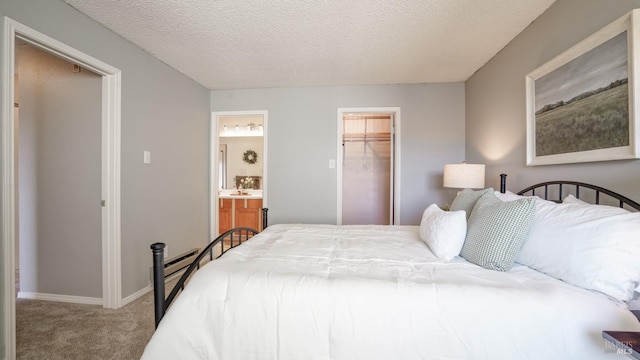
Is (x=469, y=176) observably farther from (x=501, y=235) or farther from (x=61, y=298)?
(x=61, y=298)

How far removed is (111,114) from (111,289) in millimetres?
1551

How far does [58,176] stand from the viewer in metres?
2.17

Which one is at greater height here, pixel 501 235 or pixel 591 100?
pixel 591 100

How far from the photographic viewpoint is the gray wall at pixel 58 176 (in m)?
2.12

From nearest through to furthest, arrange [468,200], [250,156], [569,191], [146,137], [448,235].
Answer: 1. [448,235]
2. [569,191]
3. [468,200]
4. [146,137]
5. [250,156]

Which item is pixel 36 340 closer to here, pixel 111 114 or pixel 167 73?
pixel 111 114

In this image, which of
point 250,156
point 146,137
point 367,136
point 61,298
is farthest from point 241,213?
point 367,136

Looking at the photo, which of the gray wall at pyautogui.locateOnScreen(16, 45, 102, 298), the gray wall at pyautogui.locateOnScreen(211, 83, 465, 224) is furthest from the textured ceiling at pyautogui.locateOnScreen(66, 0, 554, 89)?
the gray wall at pyautogui.locateOnScreen(16, 45, 102, 298)

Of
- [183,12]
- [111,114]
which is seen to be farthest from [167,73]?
[183,12]

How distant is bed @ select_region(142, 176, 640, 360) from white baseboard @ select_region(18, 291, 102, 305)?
1.71 meters

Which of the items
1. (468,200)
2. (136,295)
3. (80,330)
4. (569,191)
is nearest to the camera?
(569,191)

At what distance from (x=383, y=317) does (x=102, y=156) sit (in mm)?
2563

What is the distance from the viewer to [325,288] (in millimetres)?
960

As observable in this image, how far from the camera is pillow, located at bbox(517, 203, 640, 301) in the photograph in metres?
0.89
